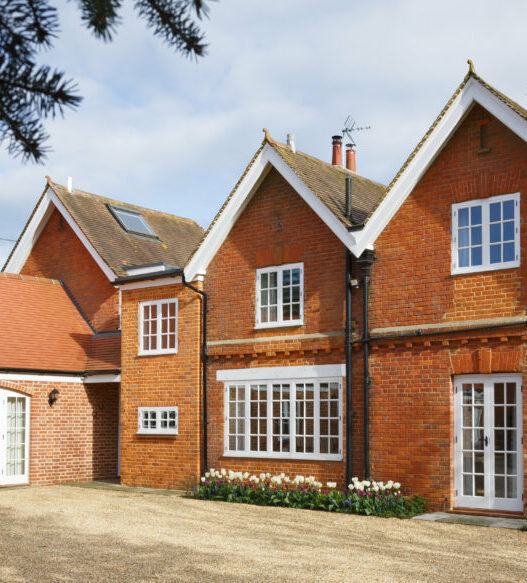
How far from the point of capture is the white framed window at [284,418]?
1551 cm

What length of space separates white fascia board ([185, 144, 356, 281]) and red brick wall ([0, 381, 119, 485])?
5.04 meters

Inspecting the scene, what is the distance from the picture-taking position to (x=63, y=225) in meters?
23.7

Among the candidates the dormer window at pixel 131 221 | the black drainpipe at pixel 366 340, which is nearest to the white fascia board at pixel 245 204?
the black drainpipe at pixel 366 340

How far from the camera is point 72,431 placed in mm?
20250

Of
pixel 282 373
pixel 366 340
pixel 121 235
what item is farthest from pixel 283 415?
pixel 121 235

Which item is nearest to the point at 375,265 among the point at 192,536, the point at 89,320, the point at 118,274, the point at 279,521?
the point at 279,521

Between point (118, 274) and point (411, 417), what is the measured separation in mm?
10006

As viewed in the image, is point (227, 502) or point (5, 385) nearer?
point (227, 502)

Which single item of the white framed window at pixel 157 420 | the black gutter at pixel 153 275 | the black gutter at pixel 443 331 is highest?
the black gutter at pixel 153 275

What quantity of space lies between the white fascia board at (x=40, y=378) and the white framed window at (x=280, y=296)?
6.04 meters

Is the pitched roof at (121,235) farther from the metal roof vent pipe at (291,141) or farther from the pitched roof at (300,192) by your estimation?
the metal roof vent pipe at (291,141)

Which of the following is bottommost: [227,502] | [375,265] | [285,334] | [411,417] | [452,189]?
[227,502]

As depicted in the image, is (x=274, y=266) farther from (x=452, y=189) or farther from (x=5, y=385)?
(x=5, y=385)

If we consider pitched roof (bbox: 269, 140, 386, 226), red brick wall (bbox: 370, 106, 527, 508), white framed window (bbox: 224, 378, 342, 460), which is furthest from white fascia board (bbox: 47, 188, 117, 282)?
red brick wall (bbox: 370, 106, 527, 508)
